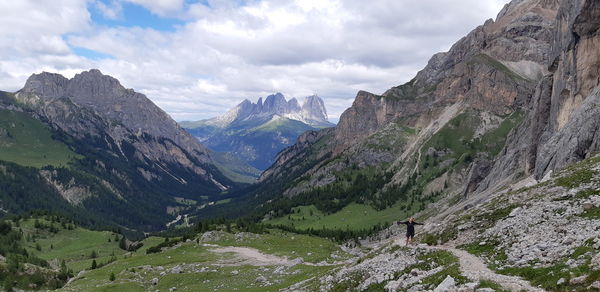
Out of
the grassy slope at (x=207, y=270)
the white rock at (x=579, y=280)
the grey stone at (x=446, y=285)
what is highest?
the white rock at (x=579, y=280)

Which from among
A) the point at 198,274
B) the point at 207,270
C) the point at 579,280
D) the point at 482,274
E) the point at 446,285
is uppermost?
the point at 579,280

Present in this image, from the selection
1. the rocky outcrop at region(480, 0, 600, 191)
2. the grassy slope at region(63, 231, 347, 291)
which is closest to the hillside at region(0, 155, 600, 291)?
the grassy slope at region(63, 231, 347, 291)

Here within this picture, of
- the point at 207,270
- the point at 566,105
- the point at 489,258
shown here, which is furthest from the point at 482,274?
the point at 566,105

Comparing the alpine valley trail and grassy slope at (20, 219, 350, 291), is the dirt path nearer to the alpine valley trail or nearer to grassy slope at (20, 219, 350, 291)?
the alpine valley trail

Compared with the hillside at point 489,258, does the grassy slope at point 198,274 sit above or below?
below

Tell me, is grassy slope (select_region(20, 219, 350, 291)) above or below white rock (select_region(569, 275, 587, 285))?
below

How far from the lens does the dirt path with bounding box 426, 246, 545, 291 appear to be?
86.9 ft

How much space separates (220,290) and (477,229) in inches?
1440

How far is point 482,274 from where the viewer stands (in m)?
29.6

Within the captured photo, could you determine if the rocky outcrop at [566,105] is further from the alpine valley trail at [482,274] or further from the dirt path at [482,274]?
the dirt path at [482,274]

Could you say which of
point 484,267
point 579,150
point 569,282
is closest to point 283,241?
point 579,150

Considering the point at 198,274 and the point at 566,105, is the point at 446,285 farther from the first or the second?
the point at 566,105

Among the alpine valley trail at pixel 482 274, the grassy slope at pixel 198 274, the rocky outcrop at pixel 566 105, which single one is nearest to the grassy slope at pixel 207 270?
the grassy slope at pixel 198 274

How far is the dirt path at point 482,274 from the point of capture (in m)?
26.5
